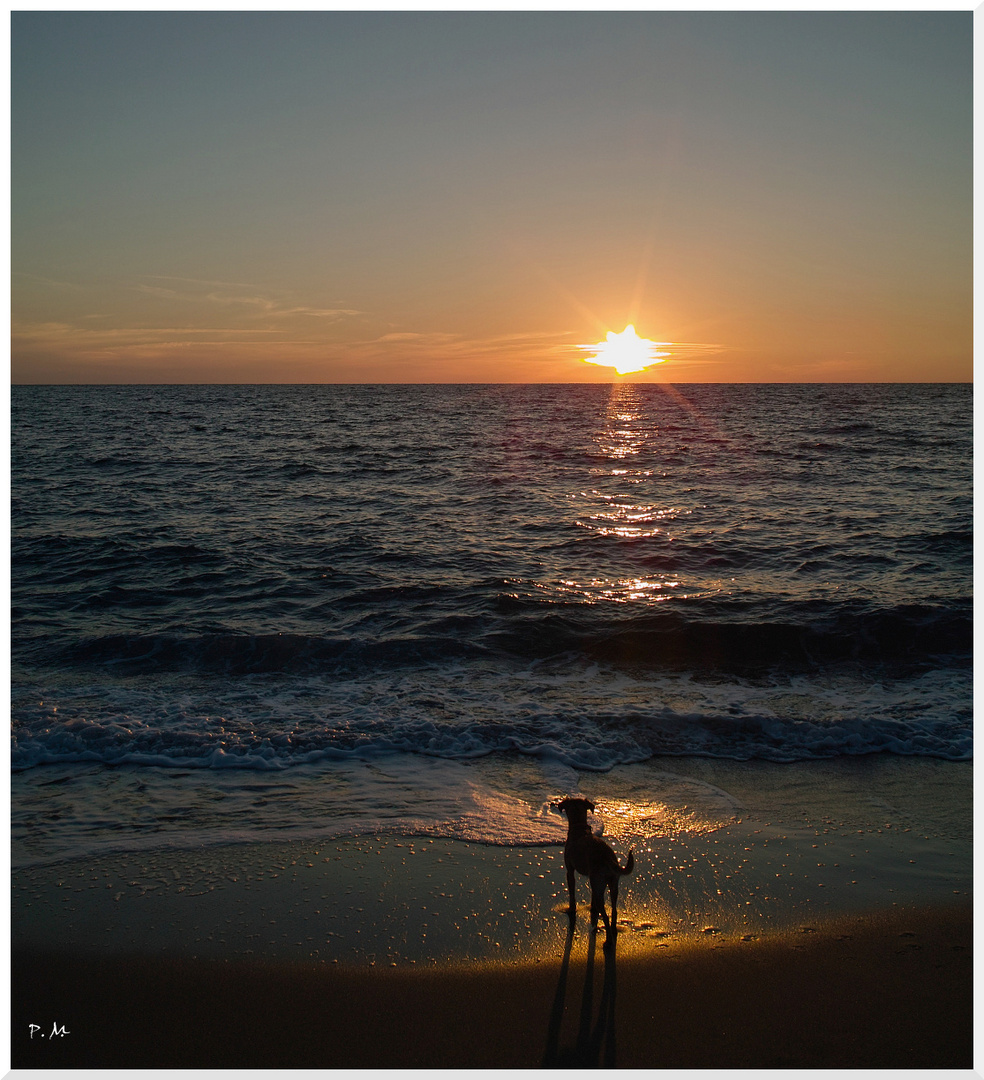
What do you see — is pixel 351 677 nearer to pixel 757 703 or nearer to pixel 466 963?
pixel 757 703

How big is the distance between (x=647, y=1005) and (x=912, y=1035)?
4.64 feet

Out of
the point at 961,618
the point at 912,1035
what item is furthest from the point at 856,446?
the point at 912,1035

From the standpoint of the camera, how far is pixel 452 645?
1170 cm

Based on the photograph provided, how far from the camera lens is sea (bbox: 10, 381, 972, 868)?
23.0ft

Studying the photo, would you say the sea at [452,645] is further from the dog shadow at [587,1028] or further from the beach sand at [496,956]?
the dog shadow at [587,1028]

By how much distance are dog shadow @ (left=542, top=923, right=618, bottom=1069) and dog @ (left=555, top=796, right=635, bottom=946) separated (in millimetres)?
313

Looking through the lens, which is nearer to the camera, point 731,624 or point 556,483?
point 731,624

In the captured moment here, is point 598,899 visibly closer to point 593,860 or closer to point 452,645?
point 593,860

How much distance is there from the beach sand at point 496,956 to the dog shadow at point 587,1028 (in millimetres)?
12

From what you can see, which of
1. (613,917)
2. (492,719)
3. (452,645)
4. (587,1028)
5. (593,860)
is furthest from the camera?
(452,645)

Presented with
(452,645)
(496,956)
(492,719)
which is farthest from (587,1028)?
(452,645)

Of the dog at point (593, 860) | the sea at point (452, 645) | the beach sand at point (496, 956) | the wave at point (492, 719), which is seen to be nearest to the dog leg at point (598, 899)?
the dog at point (593, 860)

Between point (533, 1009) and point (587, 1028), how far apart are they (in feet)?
1.08

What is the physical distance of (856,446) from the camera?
34844 mm
